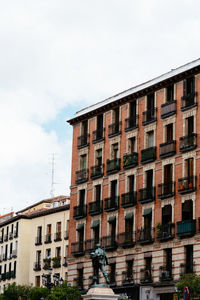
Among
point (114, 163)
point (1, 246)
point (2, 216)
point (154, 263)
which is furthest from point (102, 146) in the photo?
point (2, 216)

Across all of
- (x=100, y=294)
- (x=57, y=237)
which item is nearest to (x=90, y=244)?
(x=57, y=237)

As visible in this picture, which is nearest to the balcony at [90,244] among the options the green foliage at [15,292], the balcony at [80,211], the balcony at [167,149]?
the balcony at [80,211]

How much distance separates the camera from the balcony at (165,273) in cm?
5892

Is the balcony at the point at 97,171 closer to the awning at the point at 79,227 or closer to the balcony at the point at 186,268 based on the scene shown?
the awning at the point at 79,227

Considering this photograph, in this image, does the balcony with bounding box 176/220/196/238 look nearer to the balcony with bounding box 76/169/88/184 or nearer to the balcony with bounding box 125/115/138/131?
the balcony with bounding box 125/115/138/131

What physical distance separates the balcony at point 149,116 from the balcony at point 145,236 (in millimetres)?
8580

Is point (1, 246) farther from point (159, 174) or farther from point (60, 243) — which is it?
point (159, 174)

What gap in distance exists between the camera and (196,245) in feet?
187

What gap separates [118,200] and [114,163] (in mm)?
3269

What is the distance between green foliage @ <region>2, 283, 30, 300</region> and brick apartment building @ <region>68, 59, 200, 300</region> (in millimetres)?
17098

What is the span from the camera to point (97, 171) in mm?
68438

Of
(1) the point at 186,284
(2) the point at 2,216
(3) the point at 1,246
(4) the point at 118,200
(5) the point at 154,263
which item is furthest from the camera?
(2) the point at 2,216

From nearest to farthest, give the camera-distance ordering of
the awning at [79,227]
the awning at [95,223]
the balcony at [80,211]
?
the awning at [95,223] → the balcony at [80,211] → the awning at [79,227]

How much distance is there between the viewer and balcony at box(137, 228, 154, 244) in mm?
61075
